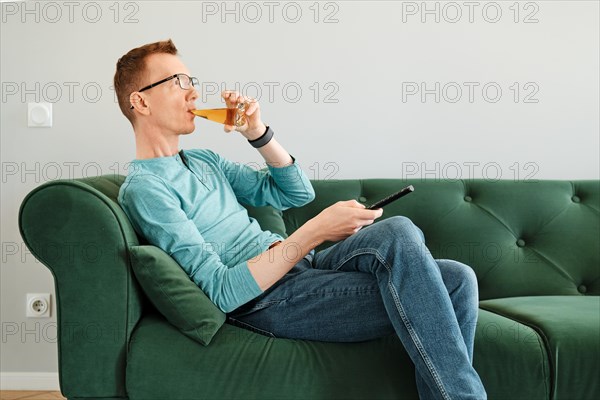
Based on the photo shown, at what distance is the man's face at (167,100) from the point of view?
185 cm

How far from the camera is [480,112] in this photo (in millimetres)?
2471

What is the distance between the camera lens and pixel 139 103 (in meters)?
1.85

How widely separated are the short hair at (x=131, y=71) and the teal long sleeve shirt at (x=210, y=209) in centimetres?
19

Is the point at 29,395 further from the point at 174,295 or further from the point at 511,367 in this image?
the point at 511,367

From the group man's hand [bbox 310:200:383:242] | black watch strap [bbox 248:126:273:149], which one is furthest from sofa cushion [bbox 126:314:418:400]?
black watch strap [bbox 248:126:273:149]

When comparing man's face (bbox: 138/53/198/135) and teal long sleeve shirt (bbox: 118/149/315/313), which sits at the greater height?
man's face (bbox: 138/53/198/135)

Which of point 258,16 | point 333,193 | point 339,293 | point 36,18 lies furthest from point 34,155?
point 339,293

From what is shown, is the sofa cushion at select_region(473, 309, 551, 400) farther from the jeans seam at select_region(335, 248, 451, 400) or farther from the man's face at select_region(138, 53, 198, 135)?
the man's face at select_region(138, 53, 198, 135)

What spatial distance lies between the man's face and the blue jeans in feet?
1.60

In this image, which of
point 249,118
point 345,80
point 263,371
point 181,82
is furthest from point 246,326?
point 345,80

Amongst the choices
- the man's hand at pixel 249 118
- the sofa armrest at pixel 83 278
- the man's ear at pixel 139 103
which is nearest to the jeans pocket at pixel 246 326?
the sofa armrest at pixel 83 278

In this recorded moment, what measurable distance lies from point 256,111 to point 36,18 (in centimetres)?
108

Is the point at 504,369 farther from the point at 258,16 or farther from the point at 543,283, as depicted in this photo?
the point at 258,16

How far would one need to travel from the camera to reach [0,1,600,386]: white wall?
2.46 m
